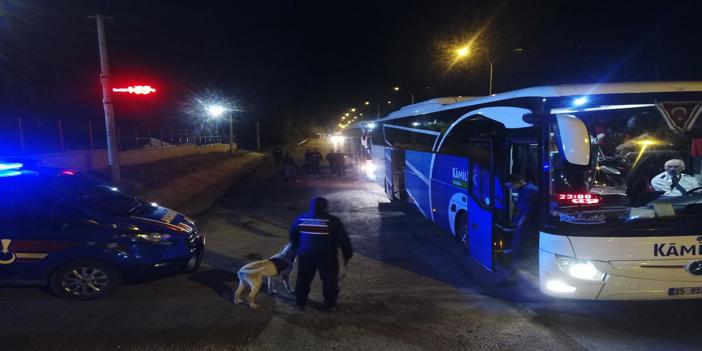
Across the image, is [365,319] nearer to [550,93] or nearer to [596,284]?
[596,284]

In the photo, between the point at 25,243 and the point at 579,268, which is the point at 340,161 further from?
the point at 579,268

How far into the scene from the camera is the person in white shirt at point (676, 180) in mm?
5445

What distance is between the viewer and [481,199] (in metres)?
6.30

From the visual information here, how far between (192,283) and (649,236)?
5.73 m

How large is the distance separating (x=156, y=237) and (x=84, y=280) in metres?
1.00

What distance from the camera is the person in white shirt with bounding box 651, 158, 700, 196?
545 cm

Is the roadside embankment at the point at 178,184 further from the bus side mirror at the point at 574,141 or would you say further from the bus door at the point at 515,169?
the bus side mirror at the point at 574,141

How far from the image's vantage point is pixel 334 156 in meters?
23.5

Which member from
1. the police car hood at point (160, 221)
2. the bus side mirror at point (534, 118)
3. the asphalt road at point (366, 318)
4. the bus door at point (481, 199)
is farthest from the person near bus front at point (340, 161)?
the bus side mirror at point (534, 118)

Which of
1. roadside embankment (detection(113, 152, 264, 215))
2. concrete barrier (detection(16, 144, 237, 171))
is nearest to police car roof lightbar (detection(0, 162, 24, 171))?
concrete barrier (detection(16, 144, 237, 171))

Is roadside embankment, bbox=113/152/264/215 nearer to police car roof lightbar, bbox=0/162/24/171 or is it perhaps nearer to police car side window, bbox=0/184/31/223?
police car roof lightbar, bbox=0/162/24/171

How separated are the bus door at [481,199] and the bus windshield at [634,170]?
3.29ft

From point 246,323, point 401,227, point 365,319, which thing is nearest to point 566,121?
point 365,319

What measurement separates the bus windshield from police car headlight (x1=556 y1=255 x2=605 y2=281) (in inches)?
16.5
